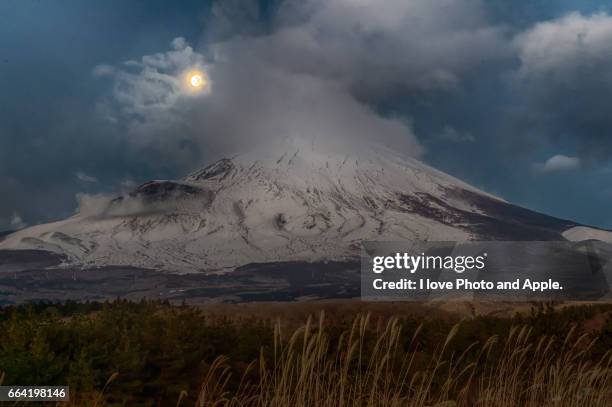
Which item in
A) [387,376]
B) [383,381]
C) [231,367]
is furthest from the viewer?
[231,367]

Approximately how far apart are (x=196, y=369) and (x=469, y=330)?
854cm

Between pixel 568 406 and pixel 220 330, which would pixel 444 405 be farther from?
pixel 220 330

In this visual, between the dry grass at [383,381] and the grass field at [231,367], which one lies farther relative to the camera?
the grass field at [231,367]

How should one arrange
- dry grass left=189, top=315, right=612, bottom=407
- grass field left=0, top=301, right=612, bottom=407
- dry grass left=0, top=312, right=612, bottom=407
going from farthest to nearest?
grass field left=0, top=301, right=612, bottom=407
dry grass left=0, top=312, right=612, bottom=407
dry grass left=189, top=315, right=612, bottom=407

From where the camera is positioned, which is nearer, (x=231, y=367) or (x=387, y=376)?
(x=387, y=376)

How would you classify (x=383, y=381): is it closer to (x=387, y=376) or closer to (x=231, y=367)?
(x=231, y=367)

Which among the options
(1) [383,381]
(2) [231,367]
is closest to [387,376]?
(1) [383,381]

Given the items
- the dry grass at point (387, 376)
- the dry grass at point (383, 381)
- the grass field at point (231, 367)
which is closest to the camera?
the dry grass at point (383, 381)

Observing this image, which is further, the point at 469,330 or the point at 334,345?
the point at 469,330

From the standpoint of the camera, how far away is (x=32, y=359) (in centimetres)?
829

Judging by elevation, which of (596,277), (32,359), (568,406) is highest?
(596,277)

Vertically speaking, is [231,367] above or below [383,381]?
above

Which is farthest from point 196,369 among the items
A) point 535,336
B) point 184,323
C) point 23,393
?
point 535,336

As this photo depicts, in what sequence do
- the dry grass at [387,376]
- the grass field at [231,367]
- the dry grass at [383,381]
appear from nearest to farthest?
the dry grass at [383,381] < the dry grass at [387,376] < the grass field at [231,367]
